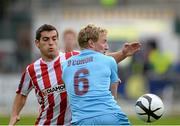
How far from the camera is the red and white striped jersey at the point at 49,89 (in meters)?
10.5

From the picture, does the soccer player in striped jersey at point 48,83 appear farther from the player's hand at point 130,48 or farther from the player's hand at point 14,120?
the player's hand at point 130,48

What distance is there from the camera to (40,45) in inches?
418

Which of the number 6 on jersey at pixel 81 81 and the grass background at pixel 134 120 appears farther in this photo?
the grass background at pixel 134 120

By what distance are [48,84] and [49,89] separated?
7 centimetres

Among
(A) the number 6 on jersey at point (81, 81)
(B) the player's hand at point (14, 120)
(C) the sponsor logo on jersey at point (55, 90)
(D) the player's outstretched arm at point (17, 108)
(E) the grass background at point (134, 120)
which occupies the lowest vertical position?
(E) the grass background at point (134, 120)

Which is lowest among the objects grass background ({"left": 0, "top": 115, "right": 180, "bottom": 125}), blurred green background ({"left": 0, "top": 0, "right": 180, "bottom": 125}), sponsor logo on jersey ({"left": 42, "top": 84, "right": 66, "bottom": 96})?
grass background ({"left": 0, "top": 115, "right": 180, "bottom": 125})

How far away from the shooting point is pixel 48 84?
10.6m

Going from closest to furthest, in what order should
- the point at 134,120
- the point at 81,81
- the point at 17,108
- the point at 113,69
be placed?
the point at 81,81
the point at 113,69
the point at 17,108
the point at 134,120

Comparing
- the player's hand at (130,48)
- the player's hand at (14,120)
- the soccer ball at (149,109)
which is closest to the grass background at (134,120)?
the player's hand at (14,120)

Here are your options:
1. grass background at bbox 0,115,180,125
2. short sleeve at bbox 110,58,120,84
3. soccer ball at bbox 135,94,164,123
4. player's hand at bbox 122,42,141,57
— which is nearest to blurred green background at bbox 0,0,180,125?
grass background at bbox 0,115,180,125

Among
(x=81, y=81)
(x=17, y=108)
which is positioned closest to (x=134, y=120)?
(x=17, y=108)

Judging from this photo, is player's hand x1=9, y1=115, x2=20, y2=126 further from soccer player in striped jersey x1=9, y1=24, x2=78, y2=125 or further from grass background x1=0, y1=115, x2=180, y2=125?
grass background x1=0, y1=115, x2=180, y2=125

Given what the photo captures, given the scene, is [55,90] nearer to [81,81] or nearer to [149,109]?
[149,109]

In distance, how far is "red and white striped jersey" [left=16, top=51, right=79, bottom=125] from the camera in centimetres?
1052
